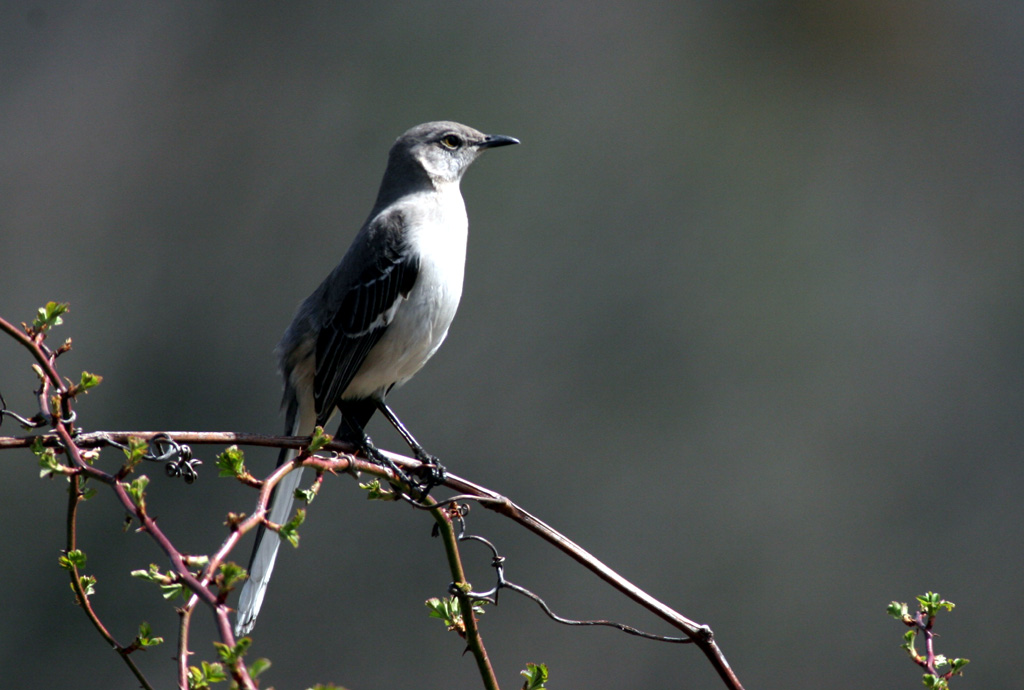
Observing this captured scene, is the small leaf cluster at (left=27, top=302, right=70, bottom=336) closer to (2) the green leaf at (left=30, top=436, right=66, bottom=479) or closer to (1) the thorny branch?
(1) the thorny branch

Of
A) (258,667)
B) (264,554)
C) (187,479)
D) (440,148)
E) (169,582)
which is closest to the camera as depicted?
(258,667)

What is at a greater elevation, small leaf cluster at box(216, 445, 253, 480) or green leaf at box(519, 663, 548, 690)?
small leaf cluster at box(216, 445, 253, 480)

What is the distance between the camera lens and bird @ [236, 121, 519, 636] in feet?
8.82

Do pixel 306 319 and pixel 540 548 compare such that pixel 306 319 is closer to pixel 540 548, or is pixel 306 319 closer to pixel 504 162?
pixel 540 548

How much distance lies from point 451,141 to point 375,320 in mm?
856

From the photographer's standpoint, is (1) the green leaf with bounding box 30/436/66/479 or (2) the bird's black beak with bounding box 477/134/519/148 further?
(2) the bird's black beak with bounding box 477/134/519/148

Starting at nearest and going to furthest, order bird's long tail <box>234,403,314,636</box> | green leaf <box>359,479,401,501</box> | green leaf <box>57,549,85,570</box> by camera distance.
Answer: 1. green leaf <box>57,549,85,570</box>
2. green leaf <box>359,479,401,501</box>
3. bird's long tail <box>234,403,314,636</box>

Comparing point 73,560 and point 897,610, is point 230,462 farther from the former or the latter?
point 897,610

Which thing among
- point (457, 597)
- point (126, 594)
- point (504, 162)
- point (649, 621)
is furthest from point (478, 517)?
point (457, 597)

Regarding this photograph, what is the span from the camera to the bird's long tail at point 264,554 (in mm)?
2031

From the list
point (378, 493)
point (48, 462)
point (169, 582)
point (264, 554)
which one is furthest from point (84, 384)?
point (264, 554)

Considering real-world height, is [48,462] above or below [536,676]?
above

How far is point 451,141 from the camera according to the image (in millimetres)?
3207

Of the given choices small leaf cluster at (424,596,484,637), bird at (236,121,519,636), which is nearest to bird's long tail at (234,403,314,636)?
bird at (236,121,519,636)
